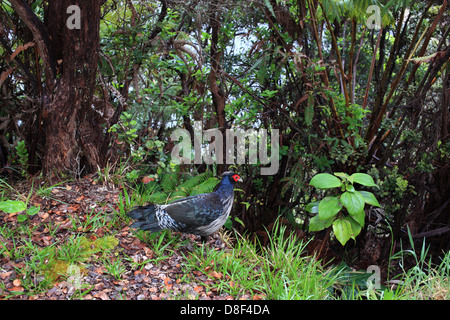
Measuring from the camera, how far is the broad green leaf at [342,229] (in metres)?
2.87

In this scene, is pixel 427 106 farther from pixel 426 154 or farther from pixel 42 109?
pixel 42 109

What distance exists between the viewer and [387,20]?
3197 millimetres

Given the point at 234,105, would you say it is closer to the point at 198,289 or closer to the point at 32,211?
the point at 198,289

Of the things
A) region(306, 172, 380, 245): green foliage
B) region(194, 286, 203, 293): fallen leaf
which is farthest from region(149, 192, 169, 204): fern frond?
region(306, 172, 380, 245): green foliage

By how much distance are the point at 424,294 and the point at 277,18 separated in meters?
2.91

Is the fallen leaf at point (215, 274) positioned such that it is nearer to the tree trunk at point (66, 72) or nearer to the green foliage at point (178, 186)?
the green foliage at point (178, 186)

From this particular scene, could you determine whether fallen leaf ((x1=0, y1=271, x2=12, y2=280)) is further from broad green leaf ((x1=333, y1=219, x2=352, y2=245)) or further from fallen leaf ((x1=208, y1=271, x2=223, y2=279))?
broad green leaf ((x1=333, y1=219, x2=352, y2=245))

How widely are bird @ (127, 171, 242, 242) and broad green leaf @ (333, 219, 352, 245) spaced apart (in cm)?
88

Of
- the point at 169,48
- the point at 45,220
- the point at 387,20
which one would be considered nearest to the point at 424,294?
the point at 387,20

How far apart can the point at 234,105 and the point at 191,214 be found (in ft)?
5.14

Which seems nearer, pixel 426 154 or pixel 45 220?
pixel 45 220

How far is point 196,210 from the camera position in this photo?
2.74 meters

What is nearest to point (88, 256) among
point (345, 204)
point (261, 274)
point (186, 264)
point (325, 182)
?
point (186, 264)

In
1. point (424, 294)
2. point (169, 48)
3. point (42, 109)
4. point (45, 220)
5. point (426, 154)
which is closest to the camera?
point (424, 294)
